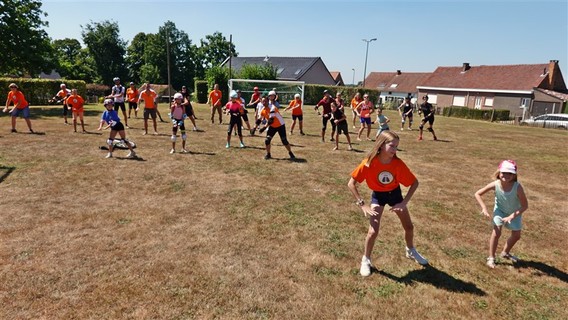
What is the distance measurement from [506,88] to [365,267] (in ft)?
159

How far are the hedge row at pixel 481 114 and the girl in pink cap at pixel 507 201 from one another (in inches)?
1322

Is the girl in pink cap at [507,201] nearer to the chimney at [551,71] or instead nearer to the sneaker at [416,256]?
the sneaker at [416,256]

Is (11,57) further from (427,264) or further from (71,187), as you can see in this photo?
(427,264)

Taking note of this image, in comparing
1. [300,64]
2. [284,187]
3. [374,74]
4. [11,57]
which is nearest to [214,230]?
[284,187]

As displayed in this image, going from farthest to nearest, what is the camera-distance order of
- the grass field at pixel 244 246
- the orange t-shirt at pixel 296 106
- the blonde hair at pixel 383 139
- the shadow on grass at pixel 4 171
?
1. the orange t-shirt at pixel 296 106
2. the shadow on grass at pixel 4 171
3. the blonde hair at pixel 383 139
4. the grass field at pixel 244 246

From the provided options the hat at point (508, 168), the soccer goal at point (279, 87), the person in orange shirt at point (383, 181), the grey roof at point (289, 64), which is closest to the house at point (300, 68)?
the grey roof at point (289, 64)

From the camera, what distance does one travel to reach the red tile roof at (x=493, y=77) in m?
43.3

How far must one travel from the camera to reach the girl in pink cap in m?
4.52

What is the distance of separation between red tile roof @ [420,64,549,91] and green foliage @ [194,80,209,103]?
35.6m

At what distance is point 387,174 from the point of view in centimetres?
436

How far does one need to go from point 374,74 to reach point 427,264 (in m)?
72.8

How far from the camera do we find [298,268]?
472 centimetres

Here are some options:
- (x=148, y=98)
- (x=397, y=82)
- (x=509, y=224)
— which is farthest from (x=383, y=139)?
(x=397, y=82)

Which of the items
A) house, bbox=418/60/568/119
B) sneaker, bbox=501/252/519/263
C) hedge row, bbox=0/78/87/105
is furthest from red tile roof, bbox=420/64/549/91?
hedge row, bbox=0/78/87/105
